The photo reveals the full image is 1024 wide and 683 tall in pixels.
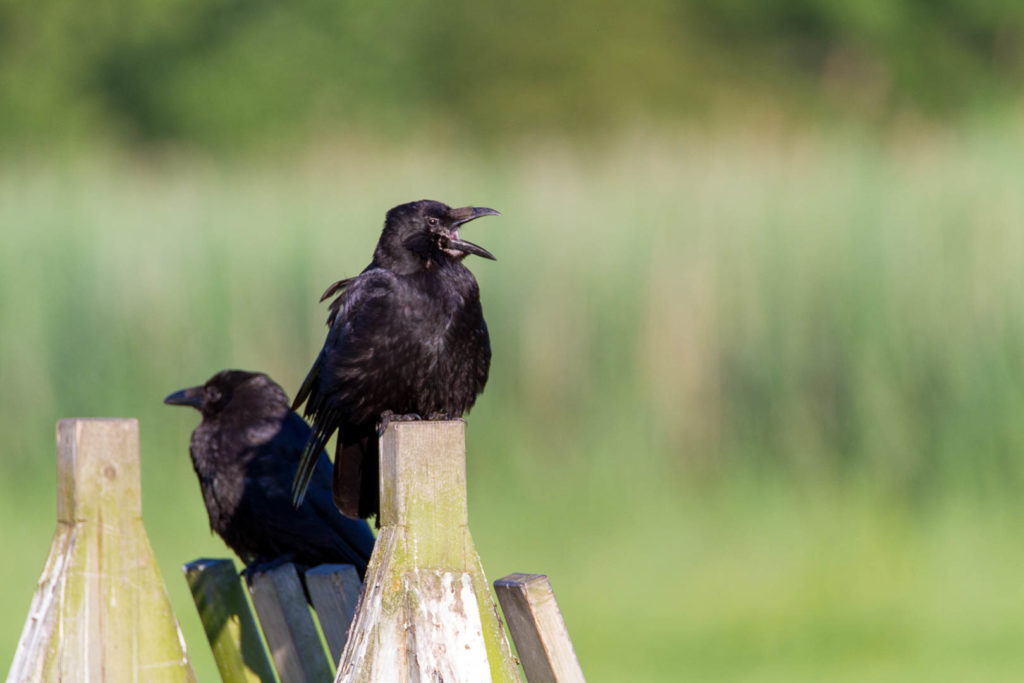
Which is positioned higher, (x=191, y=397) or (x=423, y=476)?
(x=191, y=397)

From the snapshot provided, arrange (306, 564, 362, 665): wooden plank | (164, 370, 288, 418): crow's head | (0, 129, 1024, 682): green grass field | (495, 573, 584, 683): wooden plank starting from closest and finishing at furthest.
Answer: (495, 573, 584, 683): wooden plank → (306, 564, 362, 665): wooden plank → (164, 370, 288, 418): crow's head → (0, 129, 1024, 682): green grass field

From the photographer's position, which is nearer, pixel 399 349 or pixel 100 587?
pixel 100 587

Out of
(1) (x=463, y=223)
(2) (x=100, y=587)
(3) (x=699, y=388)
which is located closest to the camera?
(2) (x=100, y=587)

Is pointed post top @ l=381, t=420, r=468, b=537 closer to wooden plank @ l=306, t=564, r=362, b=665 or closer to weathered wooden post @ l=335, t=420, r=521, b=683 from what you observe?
weathered wooden post @ l=335, t=420, r=521, b=683

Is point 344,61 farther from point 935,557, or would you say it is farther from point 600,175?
point 935,557

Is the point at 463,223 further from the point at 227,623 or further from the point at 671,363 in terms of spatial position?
the point at 671,363

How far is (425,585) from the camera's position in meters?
2.01

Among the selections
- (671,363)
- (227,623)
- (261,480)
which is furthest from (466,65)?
(227,623)

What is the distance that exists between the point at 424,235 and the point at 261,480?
4.71 feet

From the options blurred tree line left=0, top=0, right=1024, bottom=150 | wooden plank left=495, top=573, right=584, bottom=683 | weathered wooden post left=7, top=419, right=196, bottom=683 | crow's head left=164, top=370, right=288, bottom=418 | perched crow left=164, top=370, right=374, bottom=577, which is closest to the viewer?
wooden plank left=495, top=573, right=584, bottom=683

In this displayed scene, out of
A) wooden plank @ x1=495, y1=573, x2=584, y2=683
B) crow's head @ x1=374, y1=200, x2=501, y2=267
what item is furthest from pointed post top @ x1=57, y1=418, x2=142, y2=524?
crow's head @ x1=374, y1=200, x2=501, y2=267

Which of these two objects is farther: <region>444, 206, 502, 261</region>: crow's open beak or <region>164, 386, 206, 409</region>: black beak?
<region>164, 386, 206, 409</region>: black beak

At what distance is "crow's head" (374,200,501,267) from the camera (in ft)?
10.6

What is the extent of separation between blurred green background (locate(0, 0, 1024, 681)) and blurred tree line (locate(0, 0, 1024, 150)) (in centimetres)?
1241
